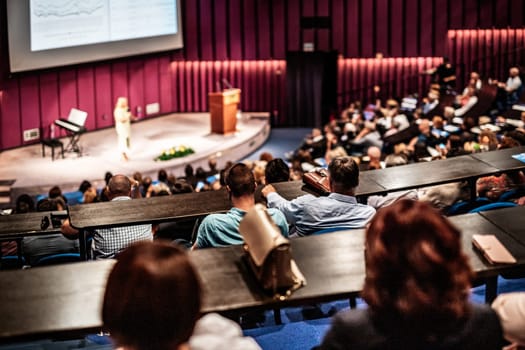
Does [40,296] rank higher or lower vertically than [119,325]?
lower

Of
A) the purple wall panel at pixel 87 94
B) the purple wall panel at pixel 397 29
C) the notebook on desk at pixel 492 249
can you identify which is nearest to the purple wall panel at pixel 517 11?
the purple wall panel at pixel 397 29

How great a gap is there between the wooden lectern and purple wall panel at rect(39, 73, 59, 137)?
2.69 meters

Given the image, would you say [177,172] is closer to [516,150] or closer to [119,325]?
[516,150]

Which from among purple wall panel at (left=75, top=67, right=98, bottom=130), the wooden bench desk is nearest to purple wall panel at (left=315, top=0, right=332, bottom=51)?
purple wall panel at (left=75, top=67, right=98, bottom=130)

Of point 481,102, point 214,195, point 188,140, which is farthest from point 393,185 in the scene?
point 188,140

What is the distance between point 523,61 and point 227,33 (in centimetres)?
613

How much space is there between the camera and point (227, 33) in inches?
661

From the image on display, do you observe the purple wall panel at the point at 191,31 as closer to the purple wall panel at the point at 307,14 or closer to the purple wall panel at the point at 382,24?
the purple wall panel at the point at 307,14

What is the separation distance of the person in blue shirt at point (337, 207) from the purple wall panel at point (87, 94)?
36.2 feet

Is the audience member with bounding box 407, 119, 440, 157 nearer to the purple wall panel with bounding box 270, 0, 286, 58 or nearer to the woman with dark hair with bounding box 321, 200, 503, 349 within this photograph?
the purple wall panel with bounding box 270, 0, 286, 58

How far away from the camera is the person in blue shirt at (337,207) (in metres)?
3.97

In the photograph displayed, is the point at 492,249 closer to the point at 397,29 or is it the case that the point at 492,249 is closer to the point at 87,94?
the point at 87,94

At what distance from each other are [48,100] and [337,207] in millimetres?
10684

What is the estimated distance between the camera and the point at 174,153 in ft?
41.2
